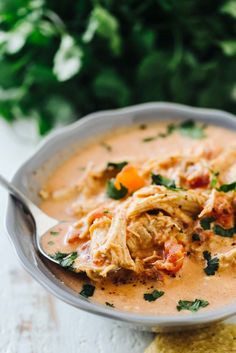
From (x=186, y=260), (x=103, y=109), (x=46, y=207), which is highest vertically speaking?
(x=46, y=207)

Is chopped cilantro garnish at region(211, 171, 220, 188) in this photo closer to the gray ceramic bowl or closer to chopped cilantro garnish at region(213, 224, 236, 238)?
chopped cilantro garnish at region(213, 224, 236, 238)

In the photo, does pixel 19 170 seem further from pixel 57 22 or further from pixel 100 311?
pixel 57 22

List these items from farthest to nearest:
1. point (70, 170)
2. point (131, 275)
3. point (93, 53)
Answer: point (93, 53) < point (70, 170) < point (131, 275)

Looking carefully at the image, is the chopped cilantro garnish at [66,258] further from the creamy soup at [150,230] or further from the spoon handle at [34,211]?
the spoon handle at [34,211]

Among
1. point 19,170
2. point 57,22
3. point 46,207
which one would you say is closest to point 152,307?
point 46,207

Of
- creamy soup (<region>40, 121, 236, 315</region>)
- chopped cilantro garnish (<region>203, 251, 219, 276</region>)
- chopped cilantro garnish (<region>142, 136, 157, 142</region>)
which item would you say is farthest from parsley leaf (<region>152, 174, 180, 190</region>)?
chopped cilantro garnish (<region>142, 136, 157, 142</region>)

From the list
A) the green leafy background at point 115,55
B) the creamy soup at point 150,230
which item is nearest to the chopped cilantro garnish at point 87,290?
the creamy soup at point 150,230
